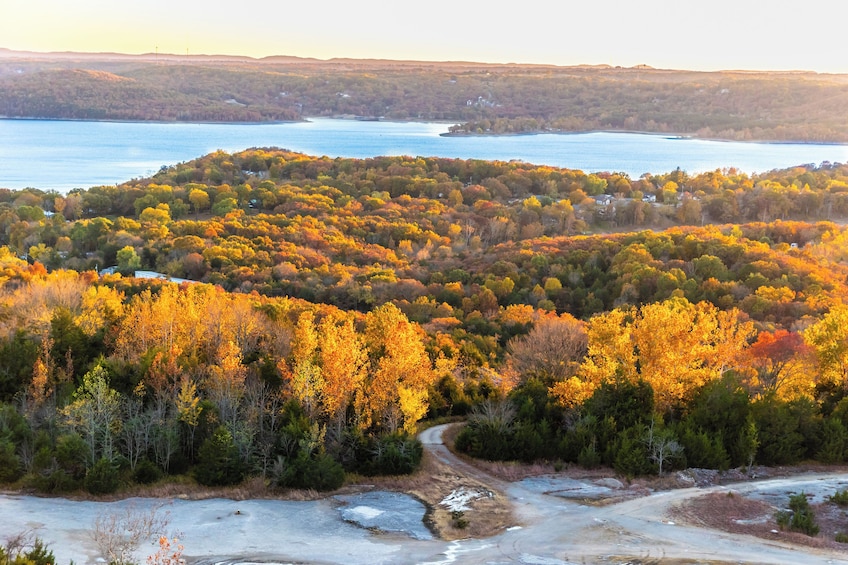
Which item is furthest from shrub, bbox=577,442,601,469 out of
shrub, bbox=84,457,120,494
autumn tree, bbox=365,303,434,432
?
shrub, bbox=84,457,120,494

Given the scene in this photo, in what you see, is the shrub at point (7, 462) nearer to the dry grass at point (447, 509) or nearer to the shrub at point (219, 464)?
the shrub at point (219, 464)

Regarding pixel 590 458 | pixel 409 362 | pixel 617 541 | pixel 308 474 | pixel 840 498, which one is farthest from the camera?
pixel 409 362

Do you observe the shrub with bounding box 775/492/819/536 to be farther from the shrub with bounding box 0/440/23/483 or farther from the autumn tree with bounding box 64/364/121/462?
the shrub with bounding box 0/440/23/483

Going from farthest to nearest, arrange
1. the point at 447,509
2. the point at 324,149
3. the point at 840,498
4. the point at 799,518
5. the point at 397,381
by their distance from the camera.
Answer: the point at 324,149 < the point at 397,381 < the point at 447,509 < the point at 840,498 < the point at 799,518

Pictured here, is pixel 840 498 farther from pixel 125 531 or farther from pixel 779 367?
pixel 125 531

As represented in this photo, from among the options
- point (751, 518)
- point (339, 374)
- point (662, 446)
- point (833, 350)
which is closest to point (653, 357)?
point (662, 446)

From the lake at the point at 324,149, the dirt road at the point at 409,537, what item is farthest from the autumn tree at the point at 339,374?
the lake at the point at 324,149

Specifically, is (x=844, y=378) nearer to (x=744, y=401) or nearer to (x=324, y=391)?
(x=744, y=401)
